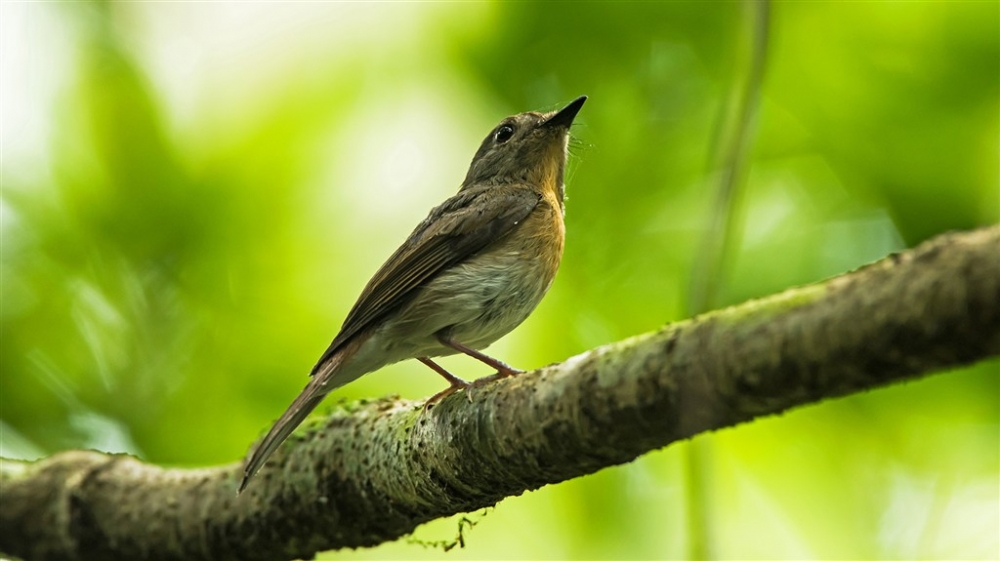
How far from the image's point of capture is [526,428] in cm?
293

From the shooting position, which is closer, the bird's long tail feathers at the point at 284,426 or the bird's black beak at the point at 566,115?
the bird's long tail feathers at the point at 284,426

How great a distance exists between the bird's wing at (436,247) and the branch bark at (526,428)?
21.4 inches

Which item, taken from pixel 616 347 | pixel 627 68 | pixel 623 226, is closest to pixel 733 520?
pixel 623 226

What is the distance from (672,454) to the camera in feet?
16.9

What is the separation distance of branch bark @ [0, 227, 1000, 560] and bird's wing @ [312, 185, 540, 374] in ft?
1.78

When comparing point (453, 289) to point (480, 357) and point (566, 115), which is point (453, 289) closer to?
point (480, 357)

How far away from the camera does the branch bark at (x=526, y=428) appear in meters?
1.92

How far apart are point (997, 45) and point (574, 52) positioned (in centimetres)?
195

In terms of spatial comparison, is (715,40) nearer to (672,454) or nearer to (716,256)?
(672,454)

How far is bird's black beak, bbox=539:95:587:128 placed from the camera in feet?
16.9

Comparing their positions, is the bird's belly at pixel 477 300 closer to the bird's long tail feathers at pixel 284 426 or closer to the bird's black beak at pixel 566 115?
the bird's long tail feathers at pixel 284 426

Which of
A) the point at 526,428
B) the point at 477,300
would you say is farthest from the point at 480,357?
the point at 526,428

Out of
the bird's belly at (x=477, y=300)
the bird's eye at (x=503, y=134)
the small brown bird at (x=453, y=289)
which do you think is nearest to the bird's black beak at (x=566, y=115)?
the small brown bird at (x=453, y=289)

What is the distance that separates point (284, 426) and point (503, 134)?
238 centimetres
